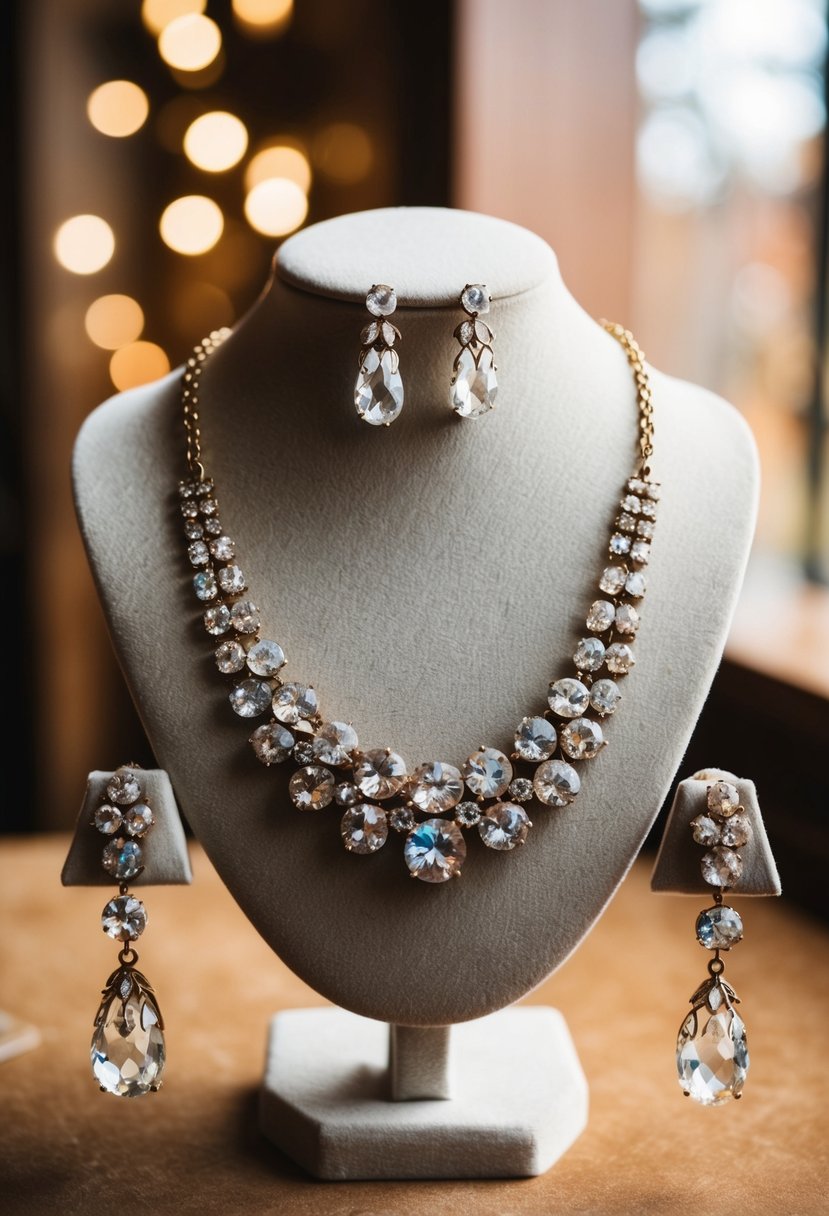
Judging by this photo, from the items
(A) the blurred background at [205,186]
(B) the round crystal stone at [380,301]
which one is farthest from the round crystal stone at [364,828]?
(A) the blurred background at [205,186]

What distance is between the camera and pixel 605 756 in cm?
85

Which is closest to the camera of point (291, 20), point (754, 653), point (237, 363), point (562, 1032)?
point (237, 363)

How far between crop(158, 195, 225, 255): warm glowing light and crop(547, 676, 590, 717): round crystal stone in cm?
150

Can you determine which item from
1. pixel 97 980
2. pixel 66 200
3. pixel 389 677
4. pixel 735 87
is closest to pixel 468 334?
pixel 389 677

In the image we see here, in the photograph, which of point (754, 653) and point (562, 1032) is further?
point (754, 653)

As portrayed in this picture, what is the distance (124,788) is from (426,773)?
0.63 feet

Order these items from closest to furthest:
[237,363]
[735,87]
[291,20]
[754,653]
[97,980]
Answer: [237,363]
[97,980]
[754,653]
[291,20]
[735,87]

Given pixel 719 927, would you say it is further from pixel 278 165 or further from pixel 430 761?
pixel 278 165

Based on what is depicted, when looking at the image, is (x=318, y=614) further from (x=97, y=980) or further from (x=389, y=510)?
(x=97, y=980)

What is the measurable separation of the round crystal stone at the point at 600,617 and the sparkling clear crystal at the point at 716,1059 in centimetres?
26

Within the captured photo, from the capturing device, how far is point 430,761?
847 millimetres

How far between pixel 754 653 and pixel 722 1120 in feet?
2.01

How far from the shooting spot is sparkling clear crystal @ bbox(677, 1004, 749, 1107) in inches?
33.6

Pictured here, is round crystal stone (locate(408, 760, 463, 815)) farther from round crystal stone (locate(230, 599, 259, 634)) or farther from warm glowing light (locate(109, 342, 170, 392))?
warm glowing light (locate(109, 342, 170, 392))
